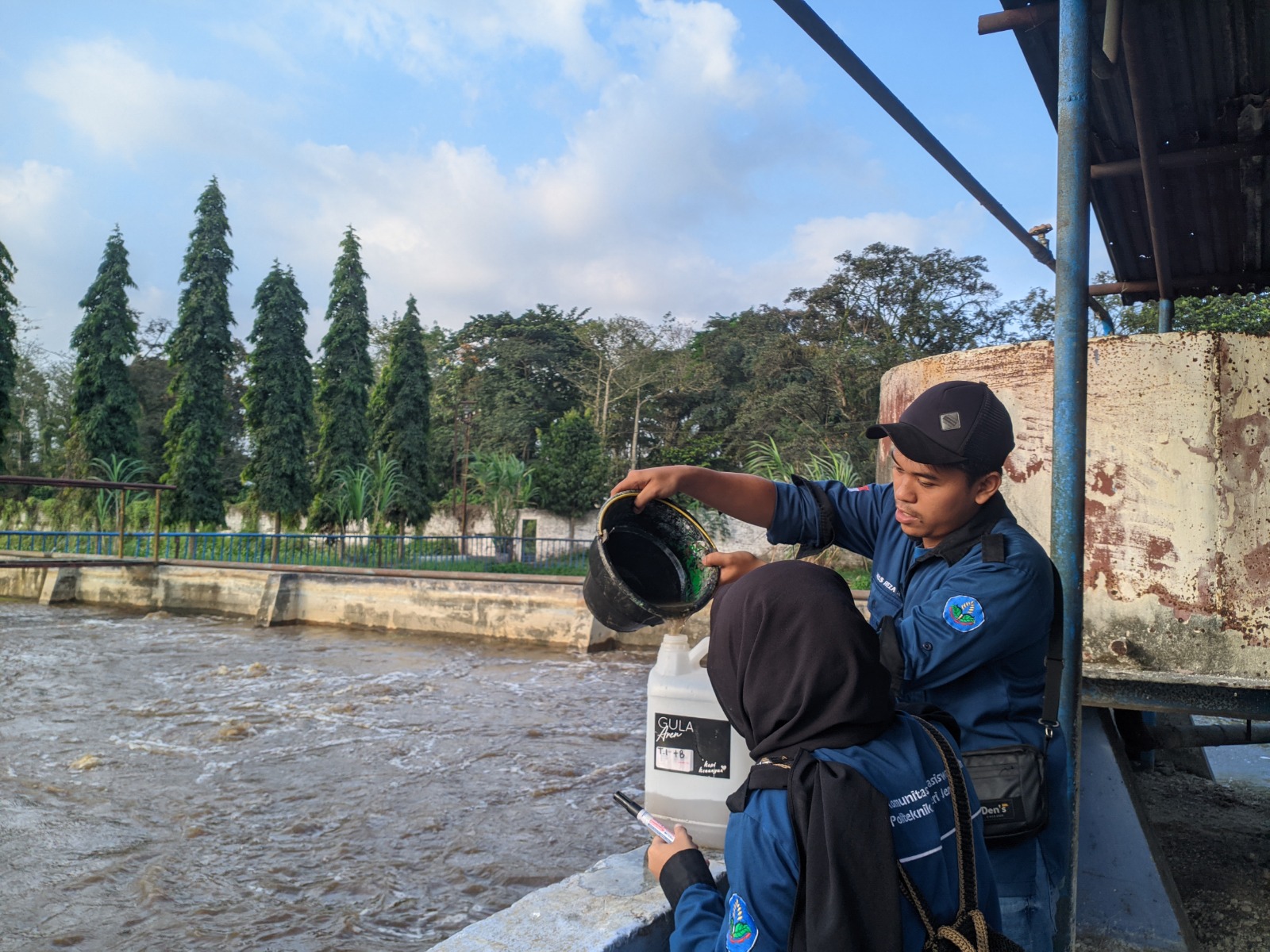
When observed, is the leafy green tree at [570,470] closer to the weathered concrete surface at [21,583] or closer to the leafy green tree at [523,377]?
the leafy green tree at [523,377]

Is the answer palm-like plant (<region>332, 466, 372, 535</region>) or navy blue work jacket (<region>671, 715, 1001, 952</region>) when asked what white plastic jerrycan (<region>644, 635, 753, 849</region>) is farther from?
palm-like plant (<region>332, 466, 372, 535</region>)

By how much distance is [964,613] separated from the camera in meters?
1.73

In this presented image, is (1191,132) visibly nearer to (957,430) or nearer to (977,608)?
(957,430)

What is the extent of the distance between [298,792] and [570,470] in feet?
60.6

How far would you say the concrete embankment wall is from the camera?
11.7 m

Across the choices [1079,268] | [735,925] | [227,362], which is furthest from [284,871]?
[227,362]

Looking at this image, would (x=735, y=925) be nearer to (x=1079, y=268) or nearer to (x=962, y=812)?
(x=962, y=812)

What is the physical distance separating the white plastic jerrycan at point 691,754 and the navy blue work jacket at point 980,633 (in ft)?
1.88

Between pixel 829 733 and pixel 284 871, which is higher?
pixel 829 733

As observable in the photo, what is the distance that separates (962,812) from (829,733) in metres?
0.27

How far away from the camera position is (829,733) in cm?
132

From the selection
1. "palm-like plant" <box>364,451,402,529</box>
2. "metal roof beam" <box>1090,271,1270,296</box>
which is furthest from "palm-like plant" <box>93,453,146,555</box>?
"metal roof beam" <box>1090,271,1270,296</box>

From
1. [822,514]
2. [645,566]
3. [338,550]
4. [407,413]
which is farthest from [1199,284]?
[407,413]

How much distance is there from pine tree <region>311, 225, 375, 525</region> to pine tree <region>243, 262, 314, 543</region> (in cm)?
71
